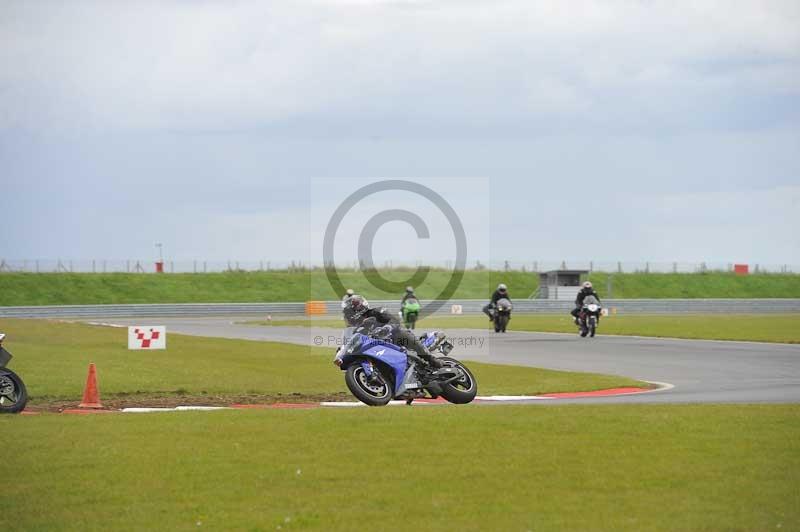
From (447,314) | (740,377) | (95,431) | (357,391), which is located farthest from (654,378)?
(447,314)

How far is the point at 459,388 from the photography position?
1672 centimetres

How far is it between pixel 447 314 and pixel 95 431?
57.1m

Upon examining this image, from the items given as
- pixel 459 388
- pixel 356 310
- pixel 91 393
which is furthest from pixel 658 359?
pixel 91 393

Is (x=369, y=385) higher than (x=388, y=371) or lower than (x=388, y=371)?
lower

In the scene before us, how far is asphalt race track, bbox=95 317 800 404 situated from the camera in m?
18.9

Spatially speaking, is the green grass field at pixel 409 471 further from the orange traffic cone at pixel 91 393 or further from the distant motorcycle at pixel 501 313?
the distant motorcycle at pixel 501 313

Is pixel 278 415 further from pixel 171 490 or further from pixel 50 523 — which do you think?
pixel 50 523

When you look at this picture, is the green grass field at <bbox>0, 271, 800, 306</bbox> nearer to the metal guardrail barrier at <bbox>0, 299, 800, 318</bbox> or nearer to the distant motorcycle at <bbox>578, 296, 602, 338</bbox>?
the metal guardrail barrier at <bbox>0, 299, 800, 318</bbox>

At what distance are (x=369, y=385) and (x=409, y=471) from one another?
18.3 ft

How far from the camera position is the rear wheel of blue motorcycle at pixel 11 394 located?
50.2 feet

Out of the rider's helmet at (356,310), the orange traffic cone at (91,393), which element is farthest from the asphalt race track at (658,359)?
the orange traffic cone at (91,393)

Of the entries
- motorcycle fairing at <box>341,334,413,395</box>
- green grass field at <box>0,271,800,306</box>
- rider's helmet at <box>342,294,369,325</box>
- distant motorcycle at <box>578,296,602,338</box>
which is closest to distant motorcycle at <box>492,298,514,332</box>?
distant motorcycle at <box>578,296,602,338</box>

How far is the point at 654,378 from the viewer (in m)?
22.7

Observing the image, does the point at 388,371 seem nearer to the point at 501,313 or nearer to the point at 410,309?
the point at 501,313
